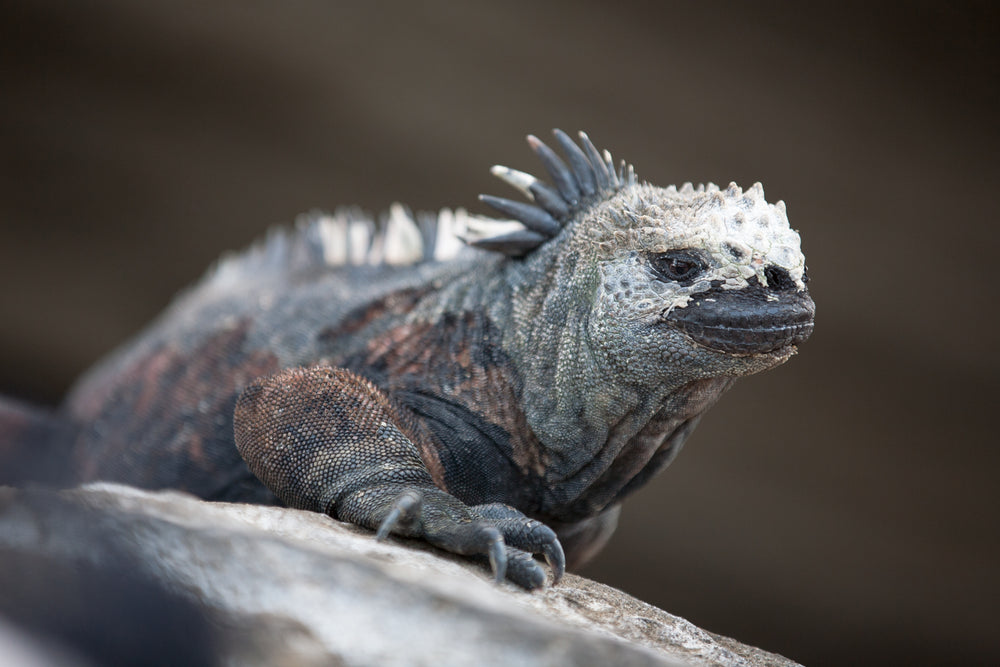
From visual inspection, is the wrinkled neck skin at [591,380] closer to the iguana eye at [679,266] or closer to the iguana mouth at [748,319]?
the iguana mouth at [748,319]

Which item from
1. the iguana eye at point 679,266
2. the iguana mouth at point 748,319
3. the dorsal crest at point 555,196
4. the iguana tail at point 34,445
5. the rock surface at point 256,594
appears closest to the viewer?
the rock surface at point 256,594

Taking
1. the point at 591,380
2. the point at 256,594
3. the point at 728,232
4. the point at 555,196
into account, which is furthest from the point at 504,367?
the point at 256,594

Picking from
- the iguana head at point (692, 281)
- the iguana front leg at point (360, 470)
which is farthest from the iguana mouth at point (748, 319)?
the iguana front leg at point (360, 470)

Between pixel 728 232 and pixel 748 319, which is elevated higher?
pixel 728 232

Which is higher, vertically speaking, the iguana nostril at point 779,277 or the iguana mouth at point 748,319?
the iguana nostril at point 779,277

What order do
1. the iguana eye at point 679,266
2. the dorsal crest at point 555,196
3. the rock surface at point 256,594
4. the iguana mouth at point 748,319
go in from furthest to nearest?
the dorsal crest at point 555,196 < the iguana eye at point 679,266 < the iguana mouth at point 748,319 < the rock surface at point 256,594

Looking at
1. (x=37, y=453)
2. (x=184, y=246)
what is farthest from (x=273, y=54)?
(x=37, y=453)

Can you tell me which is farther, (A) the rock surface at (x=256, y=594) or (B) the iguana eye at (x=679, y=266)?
(B) the iguana eye at (x=679, y=266)

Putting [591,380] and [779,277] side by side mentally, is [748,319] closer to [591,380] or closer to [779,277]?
[779,277]

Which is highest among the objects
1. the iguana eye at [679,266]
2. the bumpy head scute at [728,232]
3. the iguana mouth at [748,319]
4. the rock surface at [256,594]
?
the bumpy head scute at [728,232]
